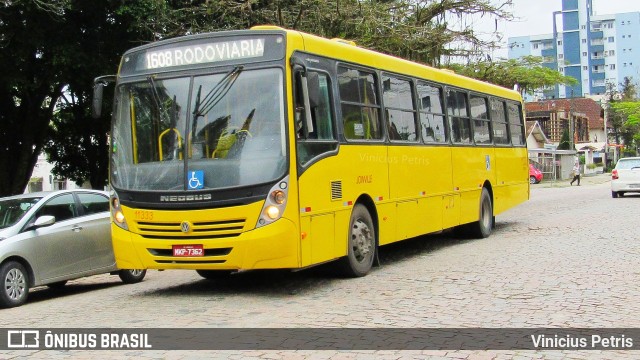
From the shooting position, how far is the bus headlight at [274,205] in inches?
337

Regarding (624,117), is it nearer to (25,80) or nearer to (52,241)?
(25,80)

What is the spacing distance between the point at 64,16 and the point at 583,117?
298 ft

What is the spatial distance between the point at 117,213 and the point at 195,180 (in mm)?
1305

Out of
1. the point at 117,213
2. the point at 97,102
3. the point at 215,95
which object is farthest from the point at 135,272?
the point at 215,95

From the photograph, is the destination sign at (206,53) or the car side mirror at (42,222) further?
the car side mirror at (42,222)

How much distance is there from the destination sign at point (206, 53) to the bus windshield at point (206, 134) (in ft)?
0.70

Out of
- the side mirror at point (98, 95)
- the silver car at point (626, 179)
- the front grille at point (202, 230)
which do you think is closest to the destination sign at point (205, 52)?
the side mirror at point (98, 95)

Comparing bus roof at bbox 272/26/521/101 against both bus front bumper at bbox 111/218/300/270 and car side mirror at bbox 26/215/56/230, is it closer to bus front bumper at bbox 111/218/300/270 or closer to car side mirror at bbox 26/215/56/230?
bus front bumper at bbox 111/218/300/270

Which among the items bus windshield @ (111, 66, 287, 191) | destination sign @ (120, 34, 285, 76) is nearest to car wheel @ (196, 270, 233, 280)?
bus windshield @ (111, 66, 287, 191)

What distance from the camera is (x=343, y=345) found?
20.9 ft

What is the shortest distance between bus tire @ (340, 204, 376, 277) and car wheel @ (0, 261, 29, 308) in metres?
4.24

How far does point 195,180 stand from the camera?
343 inches

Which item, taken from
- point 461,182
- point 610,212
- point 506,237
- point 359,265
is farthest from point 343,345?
point 610,212

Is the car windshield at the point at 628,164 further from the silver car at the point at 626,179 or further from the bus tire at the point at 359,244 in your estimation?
the bus tire at the point at 359,244
